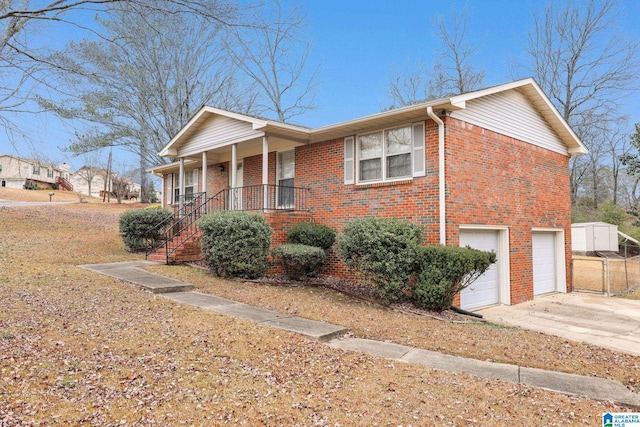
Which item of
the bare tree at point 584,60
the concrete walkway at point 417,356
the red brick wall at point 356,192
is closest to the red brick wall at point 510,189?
the red brick wall at point 356,192

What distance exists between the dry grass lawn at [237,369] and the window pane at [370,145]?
433 cm

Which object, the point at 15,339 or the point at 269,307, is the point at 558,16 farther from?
the point at 15,339

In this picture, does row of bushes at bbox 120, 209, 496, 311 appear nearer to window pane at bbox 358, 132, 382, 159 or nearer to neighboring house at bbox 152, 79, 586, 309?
neighboring house at bbox 152, 79, 586, 309

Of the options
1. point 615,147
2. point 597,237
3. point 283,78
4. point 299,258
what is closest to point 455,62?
point 283,78

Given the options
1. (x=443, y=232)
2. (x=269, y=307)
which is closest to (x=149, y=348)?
(x=269, y=307)

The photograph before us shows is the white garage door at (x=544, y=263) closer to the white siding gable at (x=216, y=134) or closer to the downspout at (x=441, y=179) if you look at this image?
the downspout at (x=441, y=179)

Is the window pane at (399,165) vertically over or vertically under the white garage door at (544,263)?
over

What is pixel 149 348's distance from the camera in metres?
4.90

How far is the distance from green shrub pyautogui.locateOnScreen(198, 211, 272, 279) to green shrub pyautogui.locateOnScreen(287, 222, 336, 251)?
100 cm

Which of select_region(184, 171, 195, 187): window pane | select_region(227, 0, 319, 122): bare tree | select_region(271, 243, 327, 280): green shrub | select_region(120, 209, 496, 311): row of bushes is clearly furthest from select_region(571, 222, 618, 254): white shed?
select_region(227, 0, 319, 122): bare tree

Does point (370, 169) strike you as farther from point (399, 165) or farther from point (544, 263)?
point (544, 263)

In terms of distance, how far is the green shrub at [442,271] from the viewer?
7848 millimetres

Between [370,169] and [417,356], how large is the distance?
612 cm

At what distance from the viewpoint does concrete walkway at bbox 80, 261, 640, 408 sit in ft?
14.3
